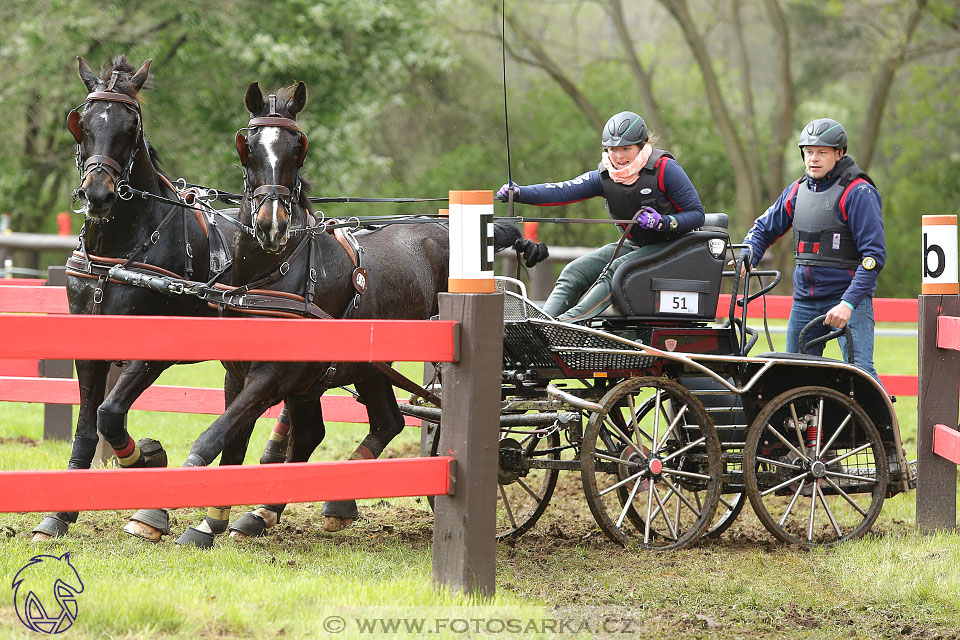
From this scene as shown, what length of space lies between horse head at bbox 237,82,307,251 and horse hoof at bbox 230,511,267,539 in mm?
1472

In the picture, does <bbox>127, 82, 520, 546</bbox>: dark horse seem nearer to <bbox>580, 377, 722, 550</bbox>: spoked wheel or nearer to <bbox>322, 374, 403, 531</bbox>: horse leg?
<bbox>322, 374, 403, 531</bbox>: horse leg

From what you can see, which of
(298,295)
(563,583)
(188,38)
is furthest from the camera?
(188,38)

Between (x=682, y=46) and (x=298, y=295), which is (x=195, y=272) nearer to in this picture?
(x=298, y=295)

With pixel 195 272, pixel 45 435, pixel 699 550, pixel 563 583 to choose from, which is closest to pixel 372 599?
pixel 563 583

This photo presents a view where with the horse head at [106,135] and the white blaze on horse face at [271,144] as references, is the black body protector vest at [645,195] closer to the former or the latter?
the white blaze on horse face at [271,144]

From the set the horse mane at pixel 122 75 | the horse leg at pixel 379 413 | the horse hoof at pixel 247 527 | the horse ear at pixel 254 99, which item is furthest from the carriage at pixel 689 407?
the horse mane at pixel 122 75

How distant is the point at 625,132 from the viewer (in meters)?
5.89

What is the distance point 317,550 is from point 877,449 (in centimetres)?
306

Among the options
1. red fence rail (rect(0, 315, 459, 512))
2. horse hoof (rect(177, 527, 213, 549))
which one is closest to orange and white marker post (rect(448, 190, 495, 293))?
red fence rail (rect(0, 315, 459, 512))

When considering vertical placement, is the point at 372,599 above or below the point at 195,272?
below

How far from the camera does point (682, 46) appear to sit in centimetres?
3166

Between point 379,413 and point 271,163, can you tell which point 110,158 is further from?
point 379,413

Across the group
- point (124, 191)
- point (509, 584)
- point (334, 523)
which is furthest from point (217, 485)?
point (124, 191)

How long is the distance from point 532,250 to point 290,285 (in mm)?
1525
